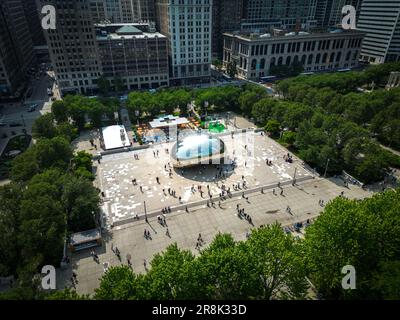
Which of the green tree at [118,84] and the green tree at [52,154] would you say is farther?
the green tree at [118,84]

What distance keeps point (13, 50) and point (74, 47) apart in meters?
36.0

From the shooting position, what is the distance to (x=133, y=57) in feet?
434

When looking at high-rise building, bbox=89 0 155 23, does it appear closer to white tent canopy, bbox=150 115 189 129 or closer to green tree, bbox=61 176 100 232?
white tent canopy, bbox=150 115 189 129

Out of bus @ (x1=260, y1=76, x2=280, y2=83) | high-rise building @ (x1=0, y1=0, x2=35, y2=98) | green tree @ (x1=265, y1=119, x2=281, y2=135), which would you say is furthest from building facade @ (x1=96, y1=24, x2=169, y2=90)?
green tree @ (x1=265, y1=119, x2=281, y2=135)

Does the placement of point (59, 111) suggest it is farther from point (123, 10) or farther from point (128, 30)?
point (123, 10)

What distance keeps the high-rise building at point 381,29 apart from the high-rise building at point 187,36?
11030 centimetres

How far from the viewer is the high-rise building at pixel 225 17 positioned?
185 m

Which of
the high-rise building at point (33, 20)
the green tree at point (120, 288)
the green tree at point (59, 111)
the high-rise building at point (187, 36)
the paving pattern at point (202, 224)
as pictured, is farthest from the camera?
the high-rise building at point (33, 20)

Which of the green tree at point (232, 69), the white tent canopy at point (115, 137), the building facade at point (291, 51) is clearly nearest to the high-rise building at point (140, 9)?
the building facade at point (291, 51)

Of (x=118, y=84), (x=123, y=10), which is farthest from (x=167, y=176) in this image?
(x=123, y=10)

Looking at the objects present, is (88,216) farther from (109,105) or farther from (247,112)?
(247,112)

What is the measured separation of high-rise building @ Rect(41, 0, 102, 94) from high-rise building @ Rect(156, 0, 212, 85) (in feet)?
124

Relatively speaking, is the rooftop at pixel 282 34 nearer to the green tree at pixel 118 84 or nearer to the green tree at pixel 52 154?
the green tree at pixel 118 84
